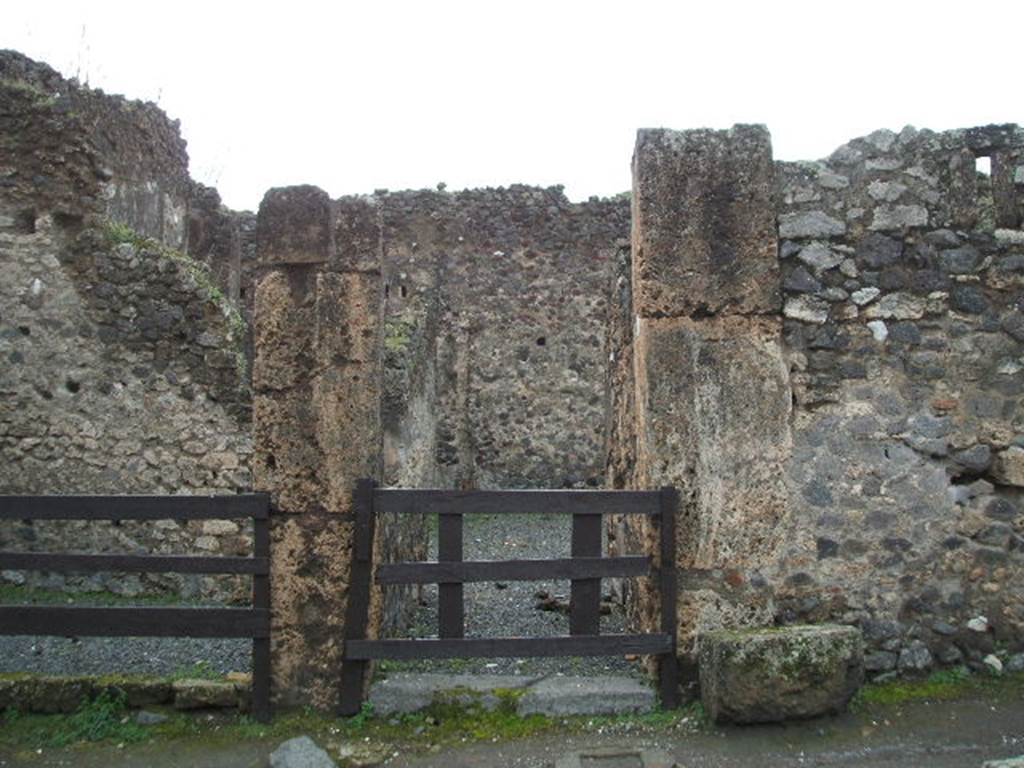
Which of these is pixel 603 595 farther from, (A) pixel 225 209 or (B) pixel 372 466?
(A) pixel 225 209

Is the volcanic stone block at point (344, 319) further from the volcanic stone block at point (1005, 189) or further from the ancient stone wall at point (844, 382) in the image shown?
the volcanic stone block at point (1005, 189)

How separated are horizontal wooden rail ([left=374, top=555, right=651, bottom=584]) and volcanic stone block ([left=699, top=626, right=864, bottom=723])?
79 cm

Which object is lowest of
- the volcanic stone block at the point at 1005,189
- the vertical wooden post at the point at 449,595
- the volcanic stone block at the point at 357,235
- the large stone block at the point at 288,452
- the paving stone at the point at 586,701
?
the paving stone at the point at 586,701

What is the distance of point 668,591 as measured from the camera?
15.4 ft

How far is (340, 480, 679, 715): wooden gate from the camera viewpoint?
4574mm

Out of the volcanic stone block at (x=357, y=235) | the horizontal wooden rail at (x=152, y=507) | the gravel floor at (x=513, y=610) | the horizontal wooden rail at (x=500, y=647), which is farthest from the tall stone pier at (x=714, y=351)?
the horizontal wooden rail at (x=152, y=507)

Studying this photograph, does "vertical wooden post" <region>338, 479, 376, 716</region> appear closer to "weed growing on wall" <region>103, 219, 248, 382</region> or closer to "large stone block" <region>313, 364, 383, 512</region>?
"large stone block" <region>313, 364, 383, 512</region>

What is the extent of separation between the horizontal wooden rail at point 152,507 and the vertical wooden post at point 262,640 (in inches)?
3.8

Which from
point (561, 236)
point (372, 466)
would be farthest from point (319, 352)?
point (561, 236)

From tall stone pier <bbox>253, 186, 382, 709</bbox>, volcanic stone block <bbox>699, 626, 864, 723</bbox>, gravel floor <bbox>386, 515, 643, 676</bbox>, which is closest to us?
volcanic stone block <bbox>699, 626, 864, 723</bbox>

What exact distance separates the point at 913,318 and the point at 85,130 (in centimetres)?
757

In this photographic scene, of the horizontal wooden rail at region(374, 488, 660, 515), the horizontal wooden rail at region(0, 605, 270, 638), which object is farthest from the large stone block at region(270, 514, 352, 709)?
the horizontal wooden rail at region(374, 488, 660, 515)

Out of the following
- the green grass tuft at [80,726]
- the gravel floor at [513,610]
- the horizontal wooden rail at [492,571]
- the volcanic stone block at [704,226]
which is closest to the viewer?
the green grass tuft at [80,726]

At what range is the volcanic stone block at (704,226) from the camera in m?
4.91
